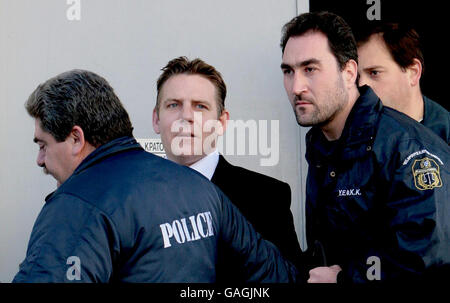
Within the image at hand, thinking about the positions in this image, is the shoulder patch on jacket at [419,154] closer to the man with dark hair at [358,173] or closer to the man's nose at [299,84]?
the man with dark hair at [358,173]

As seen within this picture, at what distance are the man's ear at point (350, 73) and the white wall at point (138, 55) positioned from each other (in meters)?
0.57

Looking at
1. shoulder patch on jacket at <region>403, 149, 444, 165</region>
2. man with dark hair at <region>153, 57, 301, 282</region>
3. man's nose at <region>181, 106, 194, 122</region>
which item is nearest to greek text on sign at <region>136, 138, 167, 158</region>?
man with dark hair at <region>153, 57, 301, 282</region>

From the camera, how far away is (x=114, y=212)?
4.94 feet

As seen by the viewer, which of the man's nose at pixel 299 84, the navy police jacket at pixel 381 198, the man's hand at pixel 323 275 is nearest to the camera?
the navy police jacket at pixel 381 198

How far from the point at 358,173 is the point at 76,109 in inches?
41.4

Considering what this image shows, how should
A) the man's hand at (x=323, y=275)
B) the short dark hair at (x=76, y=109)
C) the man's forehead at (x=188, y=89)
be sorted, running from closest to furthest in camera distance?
the short dark hair at (x=76, y=109) < the man's hand at (x=323, y=275) < the man's forehead at (x=188, y=89)

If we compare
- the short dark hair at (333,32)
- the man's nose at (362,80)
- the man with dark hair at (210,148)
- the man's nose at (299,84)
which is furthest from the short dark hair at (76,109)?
the man's nose at (362,80)

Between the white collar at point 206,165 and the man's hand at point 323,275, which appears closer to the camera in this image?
the man's hand at point 323,275

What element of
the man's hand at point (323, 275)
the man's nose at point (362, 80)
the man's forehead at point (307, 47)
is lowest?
the man's hand at point (323, 275)

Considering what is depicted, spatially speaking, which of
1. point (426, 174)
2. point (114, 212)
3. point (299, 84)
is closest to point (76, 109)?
point (114, 212)

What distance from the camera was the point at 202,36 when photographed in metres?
2.86

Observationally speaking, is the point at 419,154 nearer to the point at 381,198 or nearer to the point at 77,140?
the point at 381,198

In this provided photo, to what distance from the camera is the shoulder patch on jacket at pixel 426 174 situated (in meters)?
1.89

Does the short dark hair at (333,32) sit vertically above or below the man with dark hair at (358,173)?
above
